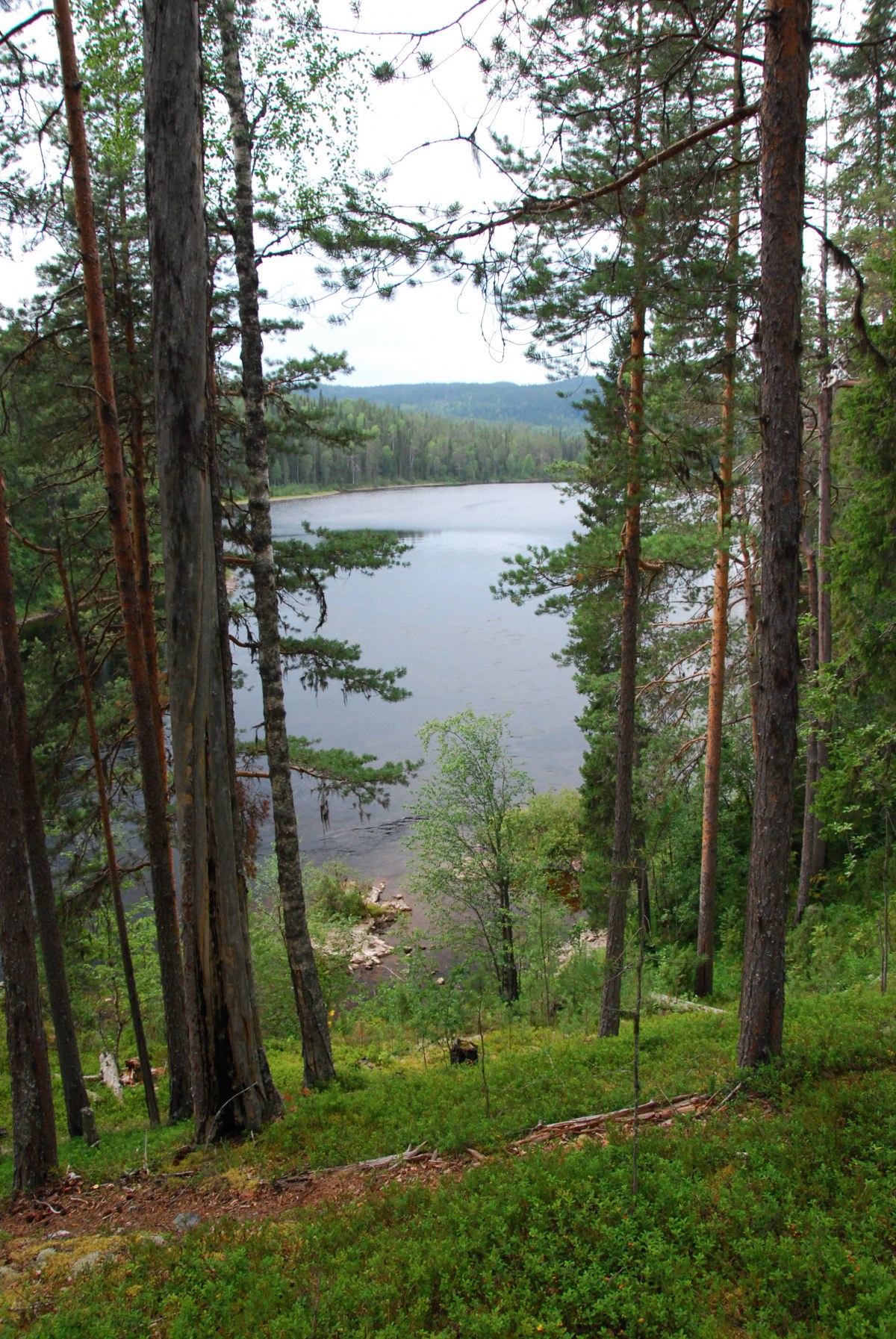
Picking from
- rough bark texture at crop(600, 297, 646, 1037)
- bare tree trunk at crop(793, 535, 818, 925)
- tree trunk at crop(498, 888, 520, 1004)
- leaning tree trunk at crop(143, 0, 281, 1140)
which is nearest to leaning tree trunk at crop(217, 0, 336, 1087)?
leaning tree trunk at crop(143, 0, 281, 1140)

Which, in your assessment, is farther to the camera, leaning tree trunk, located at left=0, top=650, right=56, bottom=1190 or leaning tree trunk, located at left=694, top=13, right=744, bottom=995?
leaning tree trunk, located at left=694, top=13, right=744, bottom=995

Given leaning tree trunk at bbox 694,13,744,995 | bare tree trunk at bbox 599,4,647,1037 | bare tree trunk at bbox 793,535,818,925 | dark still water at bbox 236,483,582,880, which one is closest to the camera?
bare tree trunk at bbox 599,4,647,1037

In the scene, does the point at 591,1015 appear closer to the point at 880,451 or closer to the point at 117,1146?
the point at 117,1146

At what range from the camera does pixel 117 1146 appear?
6.69 metres

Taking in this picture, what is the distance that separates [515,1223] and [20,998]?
4.00 meters

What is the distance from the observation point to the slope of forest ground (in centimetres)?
280

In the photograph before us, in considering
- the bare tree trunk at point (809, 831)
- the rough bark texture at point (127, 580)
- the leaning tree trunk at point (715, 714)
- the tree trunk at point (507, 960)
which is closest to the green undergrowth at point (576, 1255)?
the rough bark texture at point (127, 580)

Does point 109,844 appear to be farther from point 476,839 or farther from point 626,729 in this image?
point 476,839

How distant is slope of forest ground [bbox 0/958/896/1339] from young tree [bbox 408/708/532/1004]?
9194 millimetres

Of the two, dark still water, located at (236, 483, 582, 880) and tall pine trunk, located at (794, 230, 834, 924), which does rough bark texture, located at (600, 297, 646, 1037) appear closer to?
tall pine trunk, located at (794, 230, 834, 924)

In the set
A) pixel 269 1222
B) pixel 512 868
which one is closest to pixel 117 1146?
pixel 269 1222

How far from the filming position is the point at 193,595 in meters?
4.33

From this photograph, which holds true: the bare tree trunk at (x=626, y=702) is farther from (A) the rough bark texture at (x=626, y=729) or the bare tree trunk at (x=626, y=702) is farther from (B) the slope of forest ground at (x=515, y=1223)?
(B) the slope of forest ground at (x=515, y=1223)

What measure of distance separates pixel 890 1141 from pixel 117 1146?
6112 millimetres
